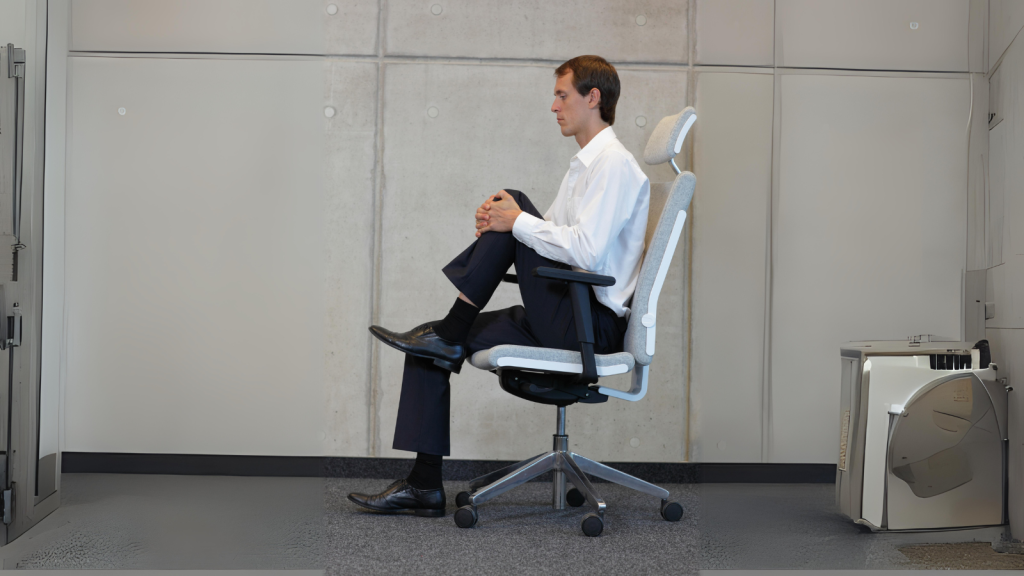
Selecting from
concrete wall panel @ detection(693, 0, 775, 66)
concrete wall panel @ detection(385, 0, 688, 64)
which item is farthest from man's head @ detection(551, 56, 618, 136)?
concrete wall panel @ detection(385, 0, 688, 64)

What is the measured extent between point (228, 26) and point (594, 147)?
1.60 metres

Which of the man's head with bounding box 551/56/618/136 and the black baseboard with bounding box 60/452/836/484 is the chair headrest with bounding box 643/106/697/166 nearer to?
the man's head with bounding box 551/56/618/136

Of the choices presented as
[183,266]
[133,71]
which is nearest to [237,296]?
[183,266]

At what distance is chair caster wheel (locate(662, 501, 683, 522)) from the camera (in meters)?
2.05

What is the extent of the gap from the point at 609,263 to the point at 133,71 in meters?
1.98

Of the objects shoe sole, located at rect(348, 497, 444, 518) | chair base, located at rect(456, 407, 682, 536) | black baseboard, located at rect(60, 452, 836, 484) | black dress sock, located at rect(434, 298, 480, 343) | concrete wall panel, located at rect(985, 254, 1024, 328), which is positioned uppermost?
concrete wall panel, located at rect(985, 254, 1024, 328)

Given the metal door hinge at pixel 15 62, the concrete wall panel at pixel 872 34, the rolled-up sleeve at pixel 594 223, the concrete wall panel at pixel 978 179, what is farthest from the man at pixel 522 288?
the metal door hinge at pixel 15 62

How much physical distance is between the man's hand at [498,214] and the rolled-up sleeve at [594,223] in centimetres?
2

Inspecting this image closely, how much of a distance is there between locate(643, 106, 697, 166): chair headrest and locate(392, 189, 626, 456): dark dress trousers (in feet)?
1.30

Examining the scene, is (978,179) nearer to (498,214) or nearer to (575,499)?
(498,214)

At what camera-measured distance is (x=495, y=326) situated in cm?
204

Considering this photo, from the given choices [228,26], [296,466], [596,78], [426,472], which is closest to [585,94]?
[596,78]

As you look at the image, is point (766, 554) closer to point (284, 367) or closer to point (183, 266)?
point (284, 367)

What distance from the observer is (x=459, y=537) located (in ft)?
5.96
